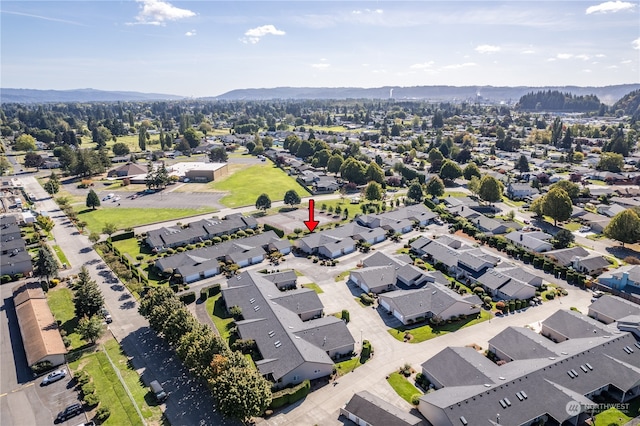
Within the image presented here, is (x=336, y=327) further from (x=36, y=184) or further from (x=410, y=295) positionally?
(x=36, y=184)

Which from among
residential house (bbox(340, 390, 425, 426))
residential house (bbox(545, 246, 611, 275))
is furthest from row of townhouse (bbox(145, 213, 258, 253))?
residential house (bbox(545, 246, 611, 275))

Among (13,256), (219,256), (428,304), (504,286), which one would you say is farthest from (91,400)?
(504,286)

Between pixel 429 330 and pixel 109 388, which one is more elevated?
pixel 429 330

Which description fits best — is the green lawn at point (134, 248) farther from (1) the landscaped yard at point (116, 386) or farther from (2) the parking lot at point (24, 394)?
(1) the landscaped yard at point (116, 386)

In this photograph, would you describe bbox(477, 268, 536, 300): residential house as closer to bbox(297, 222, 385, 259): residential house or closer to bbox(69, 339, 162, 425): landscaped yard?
bbox(297, 222, 385, 259): residential house

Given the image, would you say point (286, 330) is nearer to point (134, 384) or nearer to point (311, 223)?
point (134, 384)

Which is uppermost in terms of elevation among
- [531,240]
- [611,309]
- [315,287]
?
[531,240]
